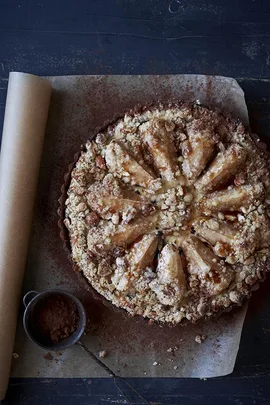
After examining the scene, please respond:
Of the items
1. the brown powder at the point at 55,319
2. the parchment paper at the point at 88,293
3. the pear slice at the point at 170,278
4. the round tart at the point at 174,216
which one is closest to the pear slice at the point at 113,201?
the round tart at the point at 174,216

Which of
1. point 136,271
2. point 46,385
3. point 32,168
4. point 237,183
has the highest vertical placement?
point 237,183

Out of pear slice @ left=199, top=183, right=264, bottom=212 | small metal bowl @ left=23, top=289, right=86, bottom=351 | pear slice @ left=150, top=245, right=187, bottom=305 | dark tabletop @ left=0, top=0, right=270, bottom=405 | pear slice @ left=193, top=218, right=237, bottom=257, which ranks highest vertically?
dark tabletop @ left=0, top=0, right=270, bottom=405

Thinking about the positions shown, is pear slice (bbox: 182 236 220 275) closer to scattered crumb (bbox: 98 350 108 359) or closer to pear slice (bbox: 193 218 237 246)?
pear slice (bbox: 193 218 237 246)

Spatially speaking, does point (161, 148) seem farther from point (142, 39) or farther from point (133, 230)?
point (142, 39)

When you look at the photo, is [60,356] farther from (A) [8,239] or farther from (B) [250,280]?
(B) [250,280]

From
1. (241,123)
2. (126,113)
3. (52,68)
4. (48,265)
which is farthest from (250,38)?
(48,265)

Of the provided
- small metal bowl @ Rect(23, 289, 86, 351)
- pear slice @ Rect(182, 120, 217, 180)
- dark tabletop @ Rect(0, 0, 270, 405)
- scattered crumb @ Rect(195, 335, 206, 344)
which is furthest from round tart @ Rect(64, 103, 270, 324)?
dark tabletop @ Rect(0, 0, 270, 405)

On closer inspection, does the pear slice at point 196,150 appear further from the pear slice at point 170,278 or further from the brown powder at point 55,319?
the brown powder at point 55,319
